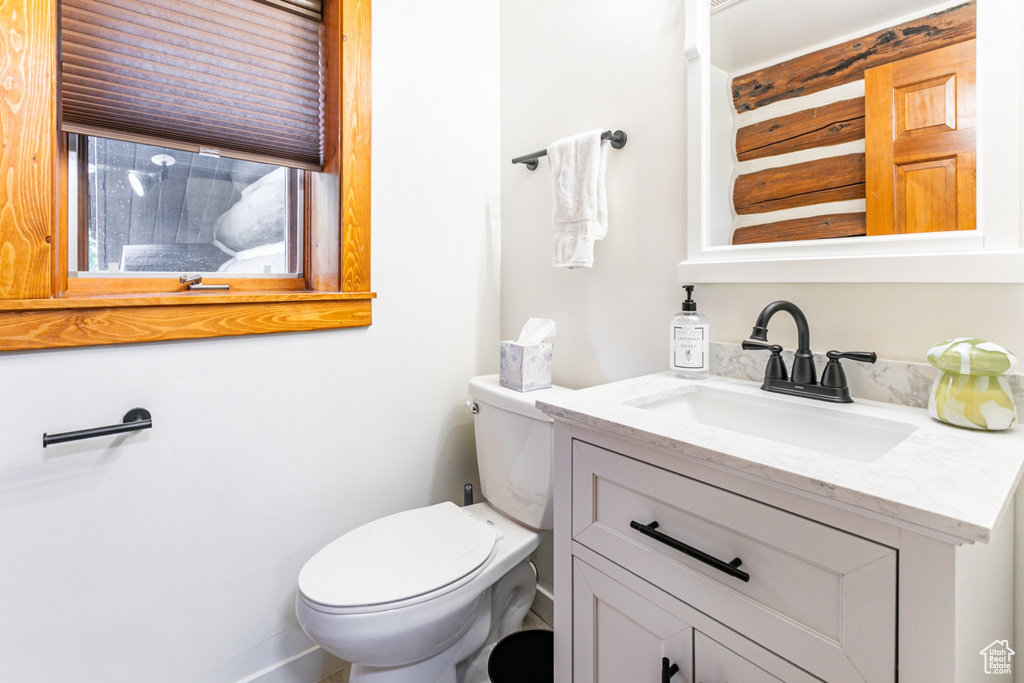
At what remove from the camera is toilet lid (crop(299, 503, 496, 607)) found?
3.21 ft

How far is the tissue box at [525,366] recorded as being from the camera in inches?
52.8

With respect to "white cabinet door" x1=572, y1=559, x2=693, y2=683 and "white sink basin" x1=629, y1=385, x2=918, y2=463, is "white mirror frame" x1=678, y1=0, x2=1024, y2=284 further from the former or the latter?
"white cabinet door" x1=572, y1=559, x2=693, y2=683

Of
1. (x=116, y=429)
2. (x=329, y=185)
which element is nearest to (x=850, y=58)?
(x=329, y=185)

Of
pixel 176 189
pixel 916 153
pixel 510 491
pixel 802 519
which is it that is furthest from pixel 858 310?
pixel 176 189

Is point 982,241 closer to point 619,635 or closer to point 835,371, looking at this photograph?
point 835,371

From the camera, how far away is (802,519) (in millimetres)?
570

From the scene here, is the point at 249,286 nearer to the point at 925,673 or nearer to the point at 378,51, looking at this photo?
the point at 378,51

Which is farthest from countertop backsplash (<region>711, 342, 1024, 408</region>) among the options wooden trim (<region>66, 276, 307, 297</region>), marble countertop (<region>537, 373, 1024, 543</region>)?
wooden trim (<region>66, 276, 307, 297</region>)

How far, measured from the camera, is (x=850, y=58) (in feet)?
3.00

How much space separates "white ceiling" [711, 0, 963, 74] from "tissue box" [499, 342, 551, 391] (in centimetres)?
82

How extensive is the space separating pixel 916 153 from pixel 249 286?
155cm

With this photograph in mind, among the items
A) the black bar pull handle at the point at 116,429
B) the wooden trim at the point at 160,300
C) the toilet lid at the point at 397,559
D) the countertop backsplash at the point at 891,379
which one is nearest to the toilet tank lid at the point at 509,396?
the toilet lid at the point at 397,559

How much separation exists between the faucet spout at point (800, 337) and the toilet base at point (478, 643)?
889mm

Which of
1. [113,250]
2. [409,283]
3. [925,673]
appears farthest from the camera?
[409,283]
